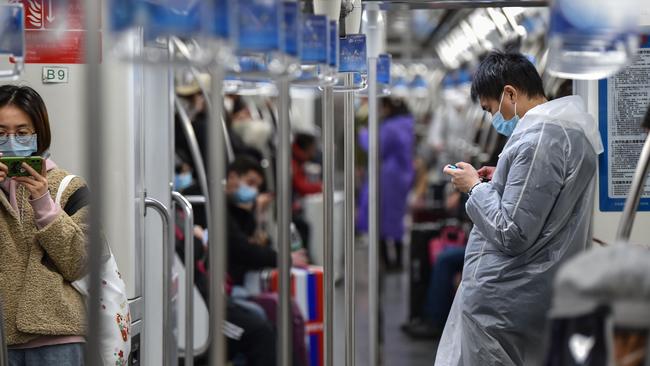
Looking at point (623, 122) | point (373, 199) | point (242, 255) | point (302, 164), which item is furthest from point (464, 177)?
point (302, 164)

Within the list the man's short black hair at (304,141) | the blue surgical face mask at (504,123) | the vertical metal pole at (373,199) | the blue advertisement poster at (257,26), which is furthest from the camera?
the man's short black hair at (304,141)

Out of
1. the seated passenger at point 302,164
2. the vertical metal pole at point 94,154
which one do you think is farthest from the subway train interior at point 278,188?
the seated passenger at point 302,164

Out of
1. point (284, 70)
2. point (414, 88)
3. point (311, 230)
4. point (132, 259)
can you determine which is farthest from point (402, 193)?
point (284, 70)

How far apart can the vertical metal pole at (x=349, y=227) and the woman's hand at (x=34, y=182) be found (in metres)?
1.16

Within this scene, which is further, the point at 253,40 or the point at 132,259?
the point at 132,259

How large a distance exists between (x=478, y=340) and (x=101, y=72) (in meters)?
1.99

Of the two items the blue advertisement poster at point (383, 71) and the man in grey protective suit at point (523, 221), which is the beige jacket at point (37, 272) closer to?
the man in grey protective suit at point (523, 221)

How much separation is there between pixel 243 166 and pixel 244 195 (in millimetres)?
282

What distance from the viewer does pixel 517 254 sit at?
3920mm

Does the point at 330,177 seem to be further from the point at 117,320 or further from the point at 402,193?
the point at 402,193

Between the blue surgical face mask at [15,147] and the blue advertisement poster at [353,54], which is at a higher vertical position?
the blue advertisement poster at [353,54]

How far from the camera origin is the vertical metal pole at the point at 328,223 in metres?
3.77

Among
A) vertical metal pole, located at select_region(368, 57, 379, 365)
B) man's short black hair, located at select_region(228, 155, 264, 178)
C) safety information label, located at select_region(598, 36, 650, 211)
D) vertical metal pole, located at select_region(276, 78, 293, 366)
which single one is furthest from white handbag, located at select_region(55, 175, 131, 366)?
man's short black hair, located at select_region(228, 155, 264, 178)

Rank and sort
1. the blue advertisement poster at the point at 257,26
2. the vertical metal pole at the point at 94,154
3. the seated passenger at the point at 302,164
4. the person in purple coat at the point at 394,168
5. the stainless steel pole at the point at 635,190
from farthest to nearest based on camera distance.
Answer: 1. the seated passenger at the point at 302,164
2. the person in purple coat at the point at 394,168
3. the stainless steel pole at the point at 635,190
4. the blue advertisement poster at the point at 257,26
5. the vertical metal pole at the point at 94,154
